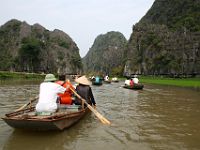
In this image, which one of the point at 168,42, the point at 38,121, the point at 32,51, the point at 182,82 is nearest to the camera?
the point at 38,121

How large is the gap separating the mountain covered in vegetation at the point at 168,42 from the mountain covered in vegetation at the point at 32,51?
1229 inches

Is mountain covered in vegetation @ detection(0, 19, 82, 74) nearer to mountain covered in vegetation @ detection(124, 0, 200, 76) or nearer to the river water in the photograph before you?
mountain covered in vegetation @ detection(124, 0, 200, 76)

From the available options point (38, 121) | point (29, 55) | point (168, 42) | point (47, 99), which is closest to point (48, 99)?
point (47, 99)

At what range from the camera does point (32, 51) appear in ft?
309

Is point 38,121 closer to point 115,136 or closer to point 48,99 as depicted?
point 48,99

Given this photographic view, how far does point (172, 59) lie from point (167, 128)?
203ft

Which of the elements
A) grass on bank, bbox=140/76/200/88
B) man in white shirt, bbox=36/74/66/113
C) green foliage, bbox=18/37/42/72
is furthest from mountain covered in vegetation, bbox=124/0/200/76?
man in white shirt, bbox=36/74/66/113

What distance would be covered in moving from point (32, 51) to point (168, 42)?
44.6m

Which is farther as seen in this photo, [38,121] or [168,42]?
[168,42]

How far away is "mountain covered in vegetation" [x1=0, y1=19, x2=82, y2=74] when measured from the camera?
96619 mm

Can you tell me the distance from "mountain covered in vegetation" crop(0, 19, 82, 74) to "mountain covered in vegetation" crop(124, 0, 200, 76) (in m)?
31.2

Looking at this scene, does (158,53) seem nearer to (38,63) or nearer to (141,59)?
(141,59)

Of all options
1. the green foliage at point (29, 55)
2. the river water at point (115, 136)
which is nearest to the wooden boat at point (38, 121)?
the river water at point (115, 136)

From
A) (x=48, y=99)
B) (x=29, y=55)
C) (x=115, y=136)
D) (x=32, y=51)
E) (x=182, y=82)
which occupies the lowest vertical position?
(x=115, y=136)
